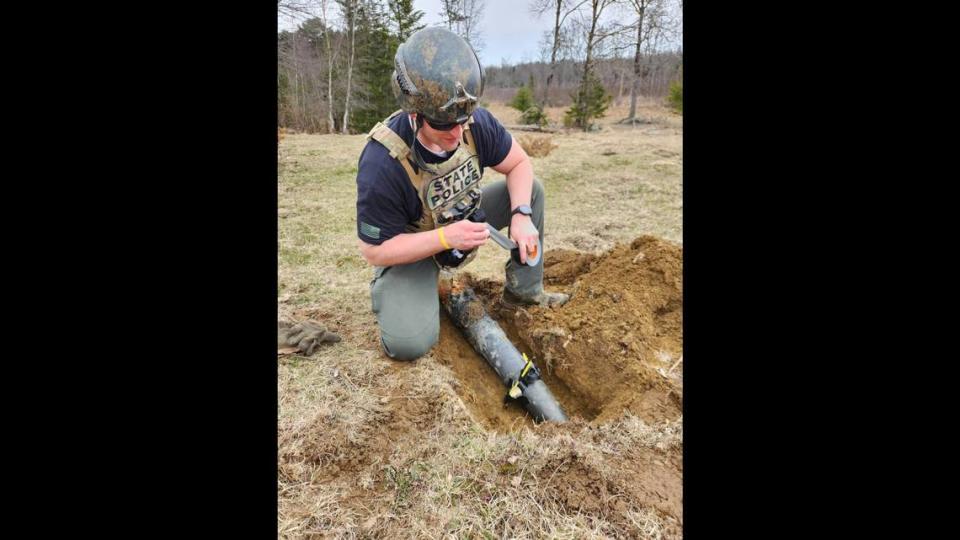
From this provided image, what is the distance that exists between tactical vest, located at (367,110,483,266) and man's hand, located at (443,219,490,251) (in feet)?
1.08

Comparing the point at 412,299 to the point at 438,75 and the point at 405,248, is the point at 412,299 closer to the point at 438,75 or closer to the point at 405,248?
the point at 405,248

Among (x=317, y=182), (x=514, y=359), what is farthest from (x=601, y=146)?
(x=514, y=359)

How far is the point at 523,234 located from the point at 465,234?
24.6 inches

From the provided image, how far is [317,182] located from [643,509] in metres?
7.33

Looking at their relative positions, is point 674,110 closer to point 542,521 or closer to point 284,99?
point 284,99

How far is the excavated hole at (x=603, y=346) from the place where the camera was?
7.95ft

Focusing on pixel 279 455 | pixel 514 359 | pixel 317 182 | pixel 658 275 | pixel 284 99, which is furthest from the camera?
pixel 284 99

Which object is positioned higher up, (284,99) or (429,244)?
(284,99)

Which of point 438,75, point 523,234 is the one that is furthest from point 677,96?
point 438,75

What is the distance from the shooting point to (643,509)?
5.48 ft

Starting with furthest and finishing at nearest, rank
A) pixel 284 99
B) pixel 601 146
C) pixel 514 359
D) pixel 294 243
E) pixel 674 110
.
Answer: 1. pixel 674 110
2. pixel 284 99
3. pixel 601 146
4. pixel 294 243
5. pixel 514 359

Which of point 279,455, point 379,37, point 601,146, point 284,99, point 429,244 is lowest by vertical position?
point 279,455

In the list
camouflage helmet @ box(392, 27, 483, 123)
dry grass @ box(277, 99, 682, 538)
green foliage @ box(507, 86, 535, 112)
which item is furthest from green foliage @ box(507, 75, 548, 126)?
camouflage helmet @ box(392, 27, 483, 123)

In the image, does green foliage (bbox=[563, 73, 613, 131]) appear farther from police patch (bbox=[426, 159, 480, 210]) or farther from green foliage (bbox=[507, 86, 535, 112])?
police patch (bbox=[426, 159, 480, 210])
